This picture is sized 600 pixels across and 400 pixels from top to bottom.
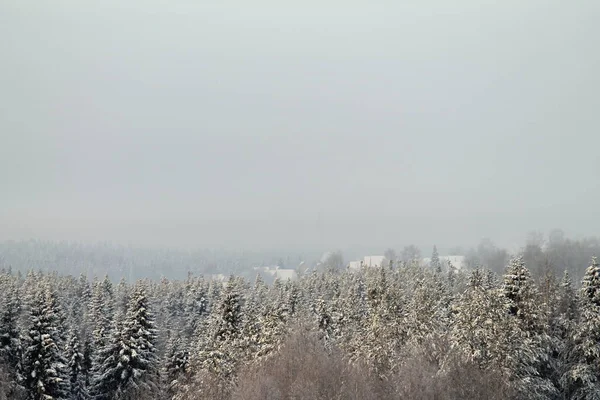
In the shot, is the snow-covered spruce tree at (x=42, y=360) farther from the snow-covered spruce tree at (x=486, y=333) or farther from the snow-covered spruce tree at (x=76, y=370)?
the snow-covered spruce tree at (x=486, y=333)

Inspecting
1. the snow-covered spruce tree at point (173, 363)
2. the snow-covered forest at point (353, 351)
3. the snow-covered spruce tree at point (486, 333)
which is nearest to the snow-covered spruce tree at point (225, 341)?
the snow-covered forest at point (353, 351)

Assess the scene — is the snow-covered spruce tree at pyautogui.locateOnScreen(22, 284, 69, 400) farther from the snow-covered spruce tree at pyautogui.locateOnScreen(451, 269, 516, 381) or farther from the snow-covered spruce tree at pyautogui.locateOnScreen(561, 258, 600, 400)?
the snow-covered spruce tree at pyautogui.locateOnScreen(561, 258, 600, 400)

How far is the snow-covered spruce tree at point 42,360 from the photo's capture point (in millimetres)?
35031

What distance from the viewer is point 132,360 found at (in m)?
37.5

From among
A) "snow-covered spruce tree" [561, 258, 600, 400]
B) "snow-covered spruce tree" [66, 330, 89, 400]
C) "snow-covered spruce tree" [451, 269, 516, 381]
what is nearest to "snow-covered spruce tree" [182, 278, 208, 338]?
"snow-covered spruce tree" [66, 330, 89, 400]

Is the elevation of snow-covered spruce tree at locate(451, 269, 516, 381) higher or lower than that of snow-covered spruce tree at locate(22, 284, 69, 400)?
higher

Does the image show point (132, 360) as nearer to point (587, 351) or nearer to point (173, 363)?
point (173, 363)

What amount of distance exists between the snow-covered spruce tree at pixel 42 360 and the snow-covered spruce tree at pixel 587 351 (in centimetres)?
3273

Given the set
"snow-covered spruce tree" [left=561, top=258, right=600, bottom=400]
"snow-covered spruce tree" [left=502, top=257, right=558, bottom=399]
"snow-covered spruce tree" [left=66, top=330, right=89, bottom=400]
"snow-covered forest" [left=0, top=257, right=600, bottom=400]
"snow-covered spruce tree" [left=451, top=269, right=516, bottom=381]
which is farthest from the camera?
"snow-covered spruce tree" [left=66, top=330, right=89, bottom=400]

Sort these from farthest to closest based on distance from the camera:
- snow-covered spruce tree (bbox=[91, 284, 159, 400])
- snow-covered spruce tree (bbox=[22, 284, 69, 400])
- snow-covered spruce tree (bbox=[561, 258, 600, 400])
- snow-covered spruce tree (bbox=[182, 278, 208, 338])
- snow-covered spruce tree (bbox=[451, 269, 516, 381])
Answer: snow-covered spruce tree (bbox=[182, 278, 208, 338]) < snow-covered spruce tree (bbox=[91, 284, 159, 400]) < snow-covered spruce tree (bbox=[22, 284, 69, 400]) < snow-covered spruce tree (bbox=[561, 258, 600, 400]) < snow-covered spruce tree (bbox=[451, 269, 516, 381])

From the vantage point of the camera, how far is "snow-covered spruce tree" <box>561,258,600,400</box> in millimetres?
27391

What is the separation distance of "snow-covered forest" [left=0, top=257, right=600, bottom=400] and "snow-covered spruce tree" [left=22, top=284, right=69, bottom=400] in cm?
9

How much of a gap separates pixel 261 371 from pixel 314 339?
171 inches

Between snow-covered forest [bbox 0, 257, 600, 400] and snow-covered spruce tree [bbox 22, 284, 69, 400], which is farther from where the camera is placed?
snow-covered spruce tree [bbox 22, 284, 69, 400]
